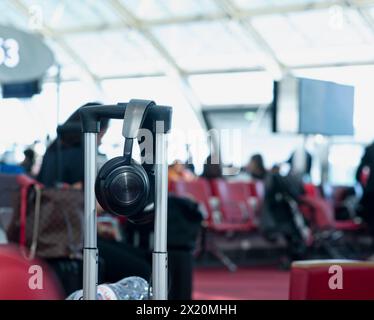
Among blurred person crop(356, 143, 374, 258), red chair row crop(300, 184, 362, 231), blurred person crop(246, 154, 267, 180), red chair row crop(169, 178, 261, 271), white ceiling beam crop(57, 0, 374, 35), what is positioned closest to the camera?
white ceiling beam crop(57, 0, 374, 35)

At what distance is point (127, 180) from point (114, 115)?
138 millimetres

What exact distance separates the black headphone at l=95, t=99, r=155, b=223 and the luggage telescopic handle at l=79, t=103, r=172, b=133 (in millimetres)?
40

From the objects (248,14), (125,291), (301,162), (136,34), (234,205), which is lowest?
(125,291)

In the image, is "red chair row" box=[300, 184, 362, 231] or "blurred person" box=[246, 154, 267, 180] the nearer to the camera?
"red chair row" box=[300, 184, 362, 231]

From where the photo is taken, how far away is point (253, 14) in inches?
201

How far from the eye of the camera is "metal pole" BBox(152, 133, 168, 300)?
143 centimetres

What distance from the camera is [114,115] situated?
145 centimetres

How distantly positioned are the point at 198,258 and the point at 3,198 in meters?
3.88

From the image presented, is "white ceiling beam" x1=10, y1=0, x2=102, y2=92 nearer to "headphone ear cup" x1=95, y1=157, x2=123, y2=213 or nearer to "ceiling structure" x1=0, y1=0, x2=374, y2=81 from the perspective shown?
"ceiling structure" x1=0, y1=0, x2=374, y2=81

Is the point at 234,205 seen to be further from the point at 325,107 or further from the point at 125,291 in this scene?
the point at 125,291

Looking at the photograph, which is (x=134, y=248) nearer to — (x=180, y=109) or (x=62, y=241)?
(x=62, y=241)

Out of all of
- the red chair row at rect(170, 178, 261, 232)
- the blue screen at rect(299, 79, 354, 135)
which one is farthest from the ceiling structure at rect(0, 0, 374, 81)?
the red chair row at rect(170, 178, 261, 232)

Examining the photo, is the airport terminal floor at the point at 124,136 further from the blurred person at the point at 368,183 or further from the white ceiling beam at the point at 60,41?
the blurred person at the point at 368,183

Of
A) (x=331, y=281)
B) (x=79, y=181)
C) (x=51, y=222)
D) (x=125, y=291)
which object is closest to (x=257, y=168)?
(x=79, y=181)
